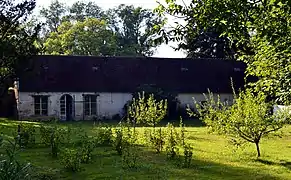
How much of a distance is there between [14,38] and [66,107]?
38.9 ft

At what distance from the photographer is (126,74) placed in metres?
38.6

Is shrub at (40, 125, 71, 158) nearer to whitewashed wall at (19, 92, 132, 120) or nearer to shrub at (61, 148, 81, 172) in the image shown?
shrub at (61, 148, 81, 172)

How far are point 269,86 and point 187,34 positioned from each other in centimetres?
539

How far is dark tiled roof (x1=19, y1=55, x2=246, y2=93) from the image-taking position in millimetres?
36500

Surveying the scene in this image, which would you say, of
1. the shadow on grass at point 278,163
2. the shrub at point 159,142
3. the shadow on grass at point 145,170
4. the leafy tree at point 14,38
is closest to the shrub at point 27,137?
the shadow on grass at point 145,170

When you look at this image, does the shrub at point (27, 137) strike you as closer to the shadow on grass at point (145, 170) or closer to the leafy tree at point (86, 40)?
the shadow on grass at point (145, 170)

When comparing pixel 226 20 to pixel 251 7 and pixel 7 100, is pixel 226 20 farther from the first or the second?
pixel 7 100

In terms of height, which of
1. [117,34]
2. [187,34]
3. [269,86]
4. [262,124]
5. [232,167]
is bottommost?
[232,167]

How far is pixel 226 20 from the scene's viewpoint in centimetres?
Answer: 704

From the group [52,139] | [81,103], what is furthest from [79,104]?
[52,139]

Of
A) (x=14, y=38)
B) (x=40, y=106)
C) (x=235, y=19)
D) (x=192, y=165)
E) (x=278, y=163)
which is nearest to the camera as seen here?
(x=235, y=19)

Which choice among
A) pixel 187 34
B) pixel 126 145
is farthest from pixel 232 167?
pixel 187 34

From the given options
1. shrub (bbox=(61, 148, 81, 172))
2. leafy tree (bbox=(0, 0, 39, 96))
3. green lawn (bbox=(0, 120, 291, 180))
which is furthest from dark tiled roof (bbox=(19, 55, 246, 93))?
shrub (bbox=(61, 148, 81, 172))

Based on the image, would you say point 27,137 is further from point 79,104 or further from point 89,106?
point 89,106
